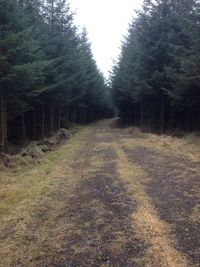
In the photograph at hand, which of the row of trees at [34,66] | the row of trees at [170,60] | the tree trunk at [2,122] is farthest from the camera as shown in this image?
the row of trees at [170,60]

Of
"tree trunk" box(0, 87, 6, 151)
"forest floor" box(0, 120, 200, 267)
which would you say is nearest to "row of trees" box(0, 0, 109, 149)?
"tree trunk" box(0, 87, 6, 151)

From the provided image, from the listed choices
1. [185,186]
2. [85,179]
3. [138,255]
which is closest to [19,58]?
[85,179]

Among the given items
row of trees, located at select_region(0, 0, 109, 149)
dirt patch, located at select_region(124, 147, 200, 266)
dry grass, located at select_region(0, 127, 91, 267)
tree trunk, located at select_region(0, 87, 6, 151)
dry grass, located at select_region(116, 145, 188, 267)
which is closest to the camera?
dry grass, located at select_region(116, 145, 188, 267)

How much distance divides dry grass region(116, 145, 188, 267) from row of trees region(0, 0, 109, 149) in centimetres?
908

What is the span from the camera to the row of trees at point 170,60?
2313 centimetres

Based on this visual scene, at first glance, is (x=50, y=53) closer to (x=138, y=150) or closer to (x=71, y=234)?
(x=138, y=150)

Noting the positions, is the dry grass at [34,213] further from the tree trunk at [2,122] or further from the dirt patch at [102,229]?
the tree trunk at [2,122]

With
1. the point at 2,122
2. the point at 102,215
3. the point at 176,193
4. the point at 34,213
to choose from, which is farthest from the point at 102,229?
the point at 2,122

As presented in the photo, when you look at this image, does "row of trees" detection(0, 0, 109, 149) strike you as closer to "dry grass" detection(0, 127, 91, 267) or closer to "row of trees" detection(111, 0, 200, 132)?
"dry grass" detection(0, 127, 91, 267)

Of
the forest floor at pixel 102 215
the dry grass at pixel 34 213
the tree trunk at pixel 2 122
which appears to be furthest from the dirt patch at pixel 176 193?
the tree trunk at pixel 2 122

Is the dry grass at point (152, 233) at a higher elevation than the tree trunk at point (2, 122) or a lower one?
lower

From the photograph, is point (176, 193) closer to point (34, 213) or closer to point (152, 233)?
point (152, 233)

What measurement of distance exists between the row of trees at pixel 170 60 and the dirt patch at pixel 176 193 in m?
7.97

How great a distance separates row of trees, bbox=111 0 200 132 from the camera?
23.1 m
